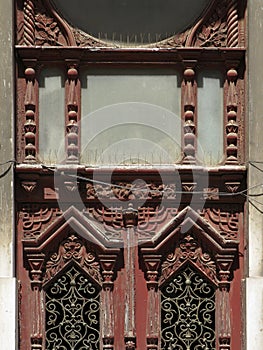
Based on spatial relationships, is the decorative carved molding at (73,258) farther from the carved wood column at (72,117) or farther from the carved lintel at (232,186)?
the carved lintel at (232,186)

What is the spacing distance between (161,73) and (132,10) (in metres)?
0.69

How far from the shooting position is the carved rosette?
1480 cm

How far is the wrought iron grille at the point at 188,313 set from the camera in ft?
47.6

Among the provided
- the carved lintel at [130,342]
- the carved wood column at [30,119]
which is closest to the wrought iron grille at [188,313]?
the carved lintel at [130,342]

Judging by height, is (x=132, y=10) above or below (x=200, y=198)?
above

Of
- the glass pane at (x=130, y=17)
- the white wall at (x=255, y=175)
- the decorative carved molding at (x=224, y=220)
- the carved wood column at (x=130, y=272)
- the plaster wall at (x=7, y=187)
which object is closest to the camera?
the plaster wall at (x=7, y=187)

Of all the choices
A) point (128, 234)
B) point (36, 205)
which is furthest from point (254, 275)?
point (36, 205)

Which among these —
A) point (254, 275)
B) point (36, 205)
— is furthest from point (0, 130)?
Answer: point (254, 275)

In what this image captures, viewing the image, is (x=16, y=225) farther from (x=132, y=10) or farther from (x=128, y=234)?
(x=132, y=10)

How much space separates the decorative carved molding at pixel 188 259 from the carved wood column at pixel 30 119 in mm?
1592

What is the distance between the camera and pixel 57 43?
14961mm

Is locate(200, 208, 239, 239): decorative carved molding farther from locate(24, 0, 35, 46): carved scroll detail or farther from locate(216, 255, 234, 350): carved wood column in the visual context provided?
locate(24, 0, 35, 46): carved scroll detail

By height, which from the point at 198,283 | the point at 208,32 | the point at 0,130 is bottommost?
the point at 198,283

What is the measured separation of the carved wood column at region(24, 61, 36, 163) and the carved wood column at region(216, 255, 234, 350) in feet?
6.63
